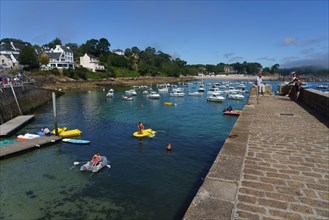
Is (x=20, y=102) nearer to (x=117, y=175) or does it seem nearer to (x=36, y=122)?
(x=36, y=122)

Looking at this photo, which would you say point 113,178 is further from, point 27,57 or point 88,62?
point 88,62

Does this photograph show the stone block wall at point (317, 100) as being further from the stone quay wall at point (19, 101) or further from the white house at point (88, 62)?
the white house at point (88, 62)

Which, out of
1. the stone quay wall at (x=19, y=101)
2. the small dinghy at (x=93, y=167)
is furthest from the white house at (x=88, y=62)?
the small dinghy at (x=93, y=167)

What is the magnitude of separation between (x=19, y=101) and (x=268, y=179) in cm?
4591

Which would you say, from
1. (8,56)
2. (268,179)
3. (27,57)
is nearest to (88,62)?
(8,56)

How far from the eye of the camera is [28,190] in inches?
615

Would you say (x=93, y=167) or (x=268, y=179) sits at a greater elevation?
(x=268, y=179)

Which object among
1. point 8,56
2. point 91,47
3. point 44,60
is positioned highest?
point 91,47

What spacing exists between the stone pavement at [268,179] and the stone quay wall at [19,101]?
3491 cm

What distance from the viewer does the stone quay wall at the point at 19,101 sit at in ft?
114

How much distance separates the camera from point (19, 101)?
42594mm

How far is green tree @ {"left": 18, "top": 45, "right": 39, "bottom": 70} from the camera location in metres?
95.1

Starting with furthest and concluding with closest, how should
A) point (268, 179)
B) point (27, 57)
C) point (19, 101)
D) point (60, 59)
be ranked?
point (60, 59), point (27, 57), point (19, 101), point (268, 179)

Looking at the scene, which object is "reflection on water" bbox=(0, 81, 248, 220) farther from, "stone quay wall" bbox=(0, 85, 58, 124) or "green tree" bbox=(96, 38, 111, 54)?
"green tree" bbox=(96, 38, 111, 54)
